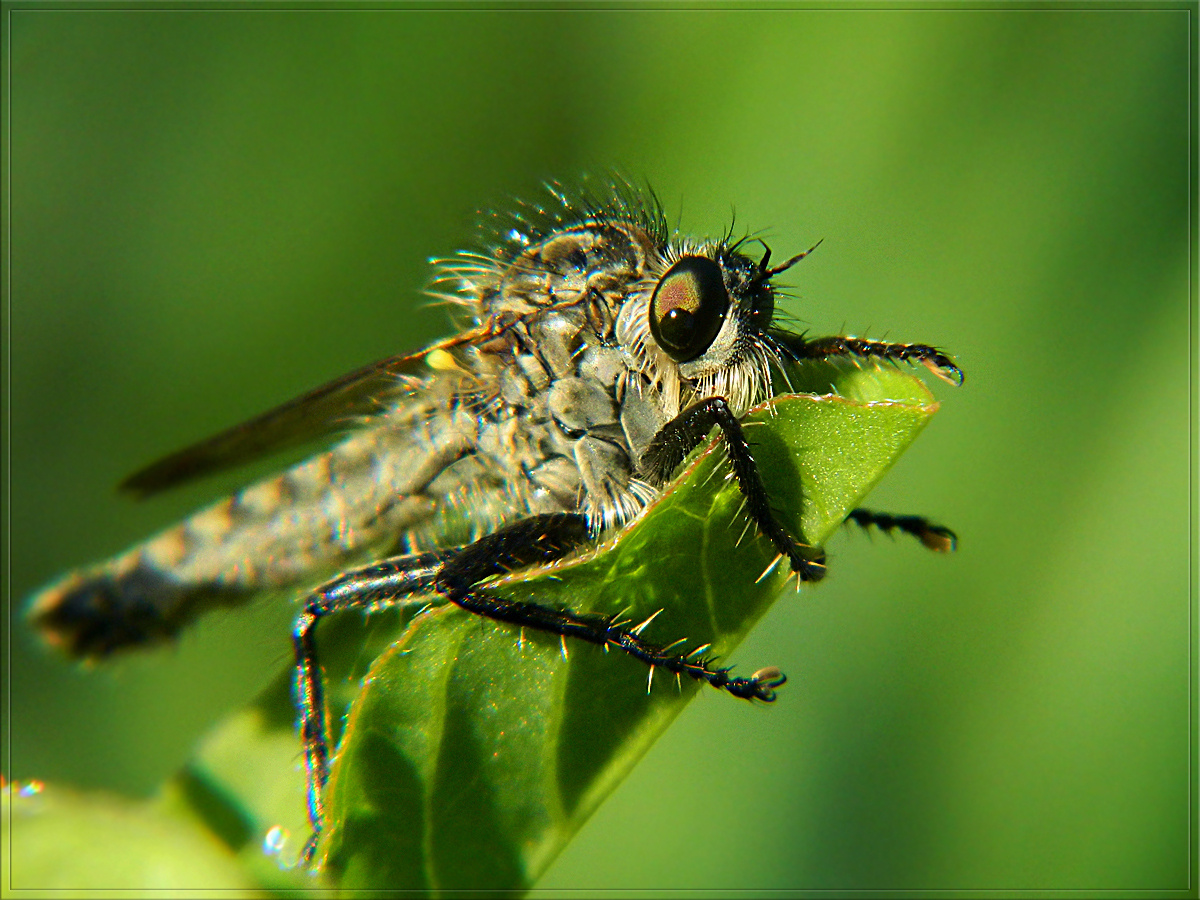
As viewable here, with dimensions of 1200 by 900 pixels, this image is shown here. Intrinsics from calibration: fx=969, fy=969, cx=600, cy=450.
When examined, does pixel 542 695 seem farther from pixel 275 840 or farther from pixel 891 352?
pixel 891 352

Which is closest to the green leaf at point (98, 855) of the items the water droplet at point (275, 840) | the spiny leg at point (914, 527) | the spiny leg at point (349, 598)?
the water droplet at point (275, 840)

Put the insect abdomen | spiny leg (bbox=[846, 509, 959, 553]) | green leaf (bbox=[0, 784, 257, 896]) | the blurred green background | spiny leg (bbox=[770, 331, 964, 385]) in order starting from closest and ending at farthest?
green leaf (bbox=[0, 784, 257, 896]) < spiny leg (bbox=[770, 331, 964, 385]) < spiny leg (bbox=[846, 509, 959, 553]) < the blurred green background < the insect abdomen

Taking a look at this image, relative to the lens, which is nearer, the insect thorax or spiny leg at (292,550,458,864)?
spiny leg at (292,550,458,864)

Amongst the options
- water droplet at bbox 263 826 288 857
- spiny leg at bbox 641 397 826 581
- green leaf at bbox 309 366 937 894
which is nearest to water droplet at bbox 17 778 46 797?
green leaf at bbox 309 366 937 894

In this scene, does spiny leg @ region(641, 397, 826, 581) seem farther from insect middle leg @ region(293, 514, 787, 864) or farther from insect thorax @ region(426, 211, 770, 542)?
insect middle leg @ region(293, 514, 787, 864)

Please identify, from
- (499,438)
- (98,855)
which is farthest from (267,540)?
(98,855)

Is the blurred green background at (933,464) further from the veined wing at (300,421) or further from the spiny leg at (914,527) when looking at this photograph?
the veined wing at (300,421)

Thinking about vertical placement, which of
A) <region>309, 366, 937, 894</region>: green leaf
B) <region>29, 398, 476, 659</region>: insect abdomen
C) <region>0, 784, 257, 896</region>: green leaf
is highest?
<region>309, 366, 937, 894</region>: green leaf
